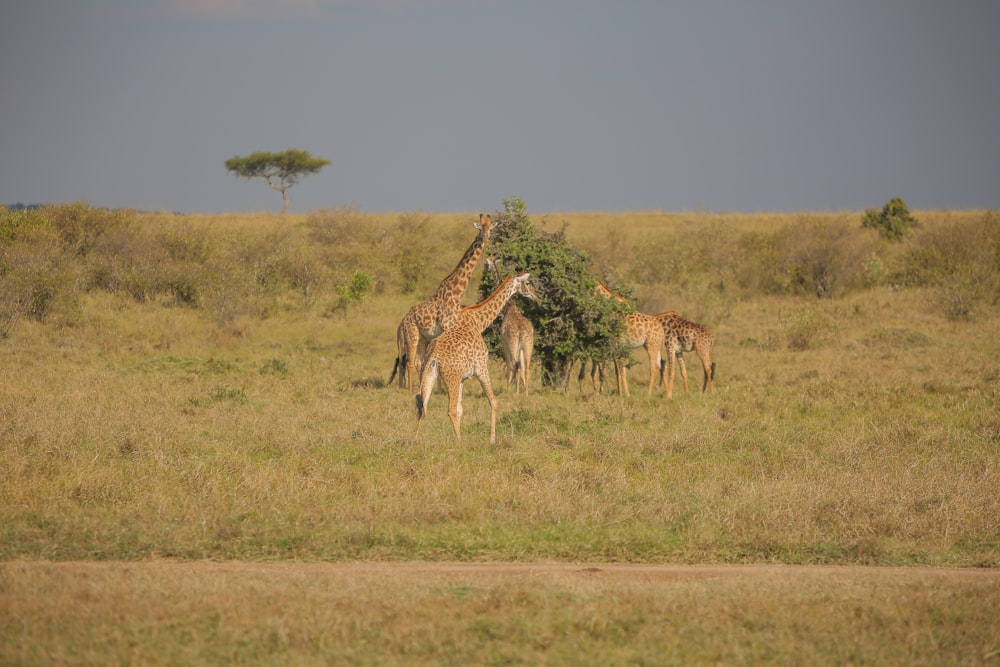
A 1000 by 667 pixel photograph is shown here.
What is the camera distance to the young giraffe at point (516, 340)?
13673 mm

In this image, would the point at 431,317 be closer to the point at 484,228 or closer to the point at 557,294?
the point at 484,228

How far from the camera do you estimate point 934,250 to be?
26453 mm

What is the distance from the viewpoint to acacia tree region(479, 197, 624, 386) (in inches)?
535

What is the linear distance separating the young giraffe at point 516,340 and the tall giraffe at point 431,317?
1.26 feet

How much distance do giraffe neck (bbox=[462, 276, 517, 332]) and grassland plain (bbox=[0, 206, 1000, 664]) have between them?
1123 millimetres

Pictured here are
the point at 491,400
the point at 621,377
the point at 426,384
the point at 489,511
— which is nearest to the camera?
the point at 489,511

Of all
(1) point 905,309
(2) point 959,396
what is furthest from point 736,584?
(1) point 905,309

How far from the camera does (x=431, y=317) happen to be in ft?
43.4

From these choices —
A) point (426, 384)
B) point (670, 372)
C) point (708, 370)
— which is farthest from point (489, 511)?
point (708, 370)

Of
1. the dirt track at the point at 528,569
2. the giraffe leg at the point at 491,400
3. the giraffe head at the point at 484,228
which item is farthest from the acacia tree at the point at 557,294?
the dirt track at the point at 528,569

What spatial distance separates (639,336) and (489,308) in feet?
10.2

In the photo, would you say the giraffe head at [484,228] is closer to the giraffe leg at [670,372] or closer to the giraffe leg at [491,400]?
the giraffe leg at [670,372]

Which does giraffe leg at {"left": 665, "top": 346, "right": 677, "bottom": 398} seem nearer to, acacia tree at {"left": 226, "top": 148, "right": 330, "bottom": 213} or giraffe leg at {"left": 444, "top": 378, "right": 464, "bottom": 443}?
giraffe leg at {"left": 444, "top": 378, "right": 464, "bottom": 443}

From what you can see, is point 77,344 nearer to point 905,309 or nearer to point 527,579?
point 527,579
